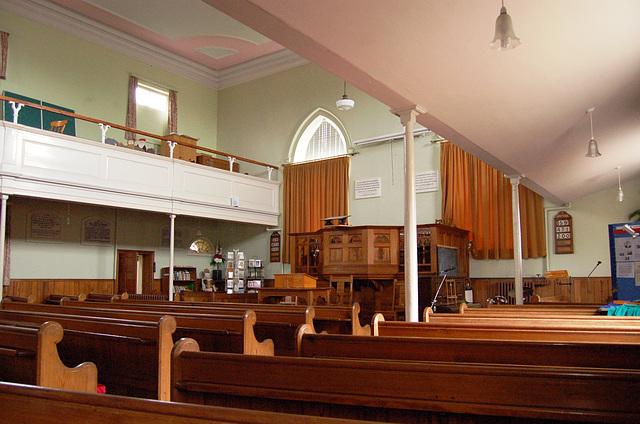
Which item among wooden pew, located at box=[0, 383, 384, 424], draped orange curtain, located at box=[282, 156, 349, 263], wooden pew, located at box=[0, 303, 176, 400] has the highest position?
draped orange curtain, located at box=[282, 156, 349, 263]

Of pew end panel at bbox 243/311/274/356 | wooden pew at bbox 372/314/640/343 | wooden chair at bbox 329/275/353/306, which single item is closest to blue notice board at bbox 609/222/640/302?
wooden pew at bbox 372/314/640/343

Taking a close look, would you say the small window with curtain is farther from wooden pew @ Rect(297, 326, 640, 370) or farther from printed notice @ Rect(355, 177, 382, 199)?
wooden pew @ Rect(297, 326, 640, 370)

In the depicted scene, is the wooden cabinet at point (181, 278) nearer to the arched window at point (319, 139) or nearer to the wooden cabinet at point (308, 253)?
the wooden cabinet at point (308, 253)

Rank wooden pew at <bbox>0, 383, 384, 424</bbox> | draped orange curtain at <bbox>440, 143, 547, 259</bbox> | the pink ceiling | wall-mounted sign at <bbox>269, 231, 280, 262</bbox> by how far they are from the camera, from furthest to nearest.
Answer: wall-mounted sign at <bbox>269, 231, 280, 262</bbox>, the pink ceiling, draped orange curtain at <bbox>440, 143, 547, 259</bbox>, wooden pew at <bbox>0, 383, 384, 424</bbox>

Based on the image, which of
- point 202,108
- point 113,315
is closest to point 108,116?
point 202,108

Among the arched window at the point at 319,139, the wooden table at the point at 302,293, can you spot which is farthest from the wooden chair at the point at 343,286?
the arched window at the point at 319,139

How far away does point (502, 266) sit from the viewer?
1127cm

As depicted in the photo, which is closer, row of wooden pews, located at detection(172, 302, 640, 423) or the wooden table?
row of wooden pews, located at detection(172, 302, 640, 423)

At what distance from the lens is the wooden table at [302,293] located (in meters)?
9.91

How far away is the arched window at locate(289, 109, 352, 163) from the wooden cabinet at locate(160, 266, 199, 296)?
4.07 metres

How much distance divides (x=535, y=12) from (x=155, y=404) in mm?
3267

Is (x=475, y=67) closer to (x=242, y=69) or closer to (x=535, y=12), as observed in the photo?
(x=535, y=12)

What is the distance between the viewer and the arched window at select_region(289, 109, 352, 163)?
14.0 meters

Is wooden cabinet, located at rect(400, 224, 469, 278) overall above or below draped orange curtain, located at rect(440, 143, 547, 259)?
below
